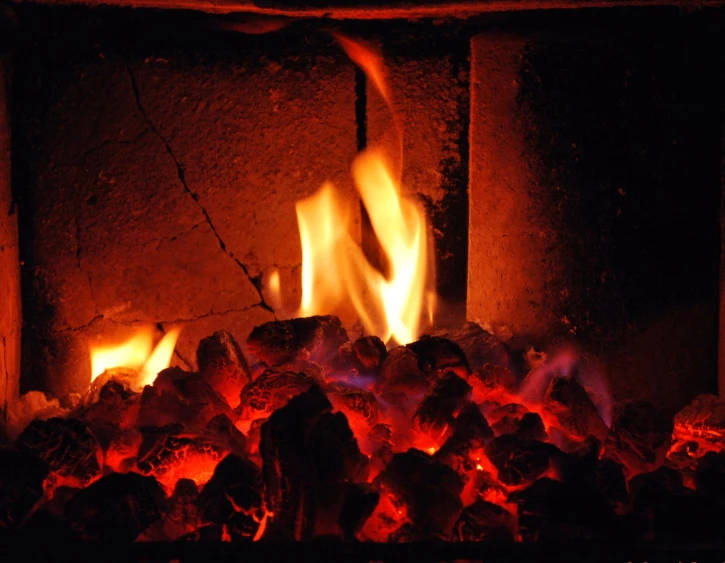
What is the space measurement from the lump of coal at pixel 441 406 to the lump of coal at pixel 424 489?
0.11 metres

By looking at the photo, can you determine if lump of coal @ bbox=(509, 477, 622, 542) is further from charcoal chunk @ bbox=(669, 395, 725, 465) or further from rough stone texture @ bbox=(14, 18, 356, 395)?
rough stone texture @ bbox=(14, 18, 356, 395)

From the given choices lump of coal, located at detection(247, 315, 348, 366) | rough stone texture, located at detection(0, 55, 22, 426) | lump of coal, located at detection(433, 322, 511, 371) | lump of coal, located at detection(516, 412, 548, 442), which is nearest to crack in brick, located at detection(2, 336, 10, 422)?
rough stone texture, located at detection(0, 55, 22, 426)

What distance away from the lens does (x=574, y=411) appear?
153cm

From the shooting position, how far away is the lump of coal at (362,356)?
66.1 inches

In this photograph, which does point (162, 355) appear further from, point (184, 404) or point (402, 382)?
point (402, 382)

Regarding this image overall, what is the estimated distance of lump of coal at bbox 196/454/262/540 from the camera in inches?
48.0

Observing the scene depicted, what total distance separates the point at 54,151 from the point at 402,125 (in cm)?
85

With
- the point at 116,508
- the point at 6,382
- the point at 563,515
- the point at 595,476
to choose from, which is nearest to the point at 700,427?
the point at 595,476

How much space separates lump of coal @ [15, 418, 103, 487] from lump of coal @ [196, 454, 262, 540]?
0.26 m

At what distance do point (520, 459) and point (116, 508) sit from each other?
69cm

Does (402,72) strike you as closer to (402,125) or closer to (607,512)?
(402,125)

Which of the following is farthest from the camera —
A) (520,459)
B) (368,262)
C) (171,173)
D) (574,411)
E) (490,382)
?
(368,262)

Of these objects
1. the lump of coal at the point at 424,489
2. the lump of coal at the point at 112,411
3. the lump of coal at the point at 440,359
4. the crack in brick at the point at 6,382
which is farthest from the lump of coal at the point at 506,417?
the crack in brick at the point at 6,382

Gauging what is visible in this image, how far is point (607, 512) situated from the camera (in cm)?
123
